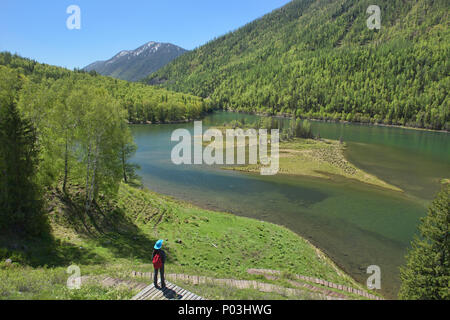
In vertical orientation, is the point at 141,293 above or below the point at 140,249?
above

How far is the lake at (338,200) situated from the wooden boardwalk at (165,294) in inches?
788

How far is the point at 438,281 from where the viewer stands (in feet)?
54.7

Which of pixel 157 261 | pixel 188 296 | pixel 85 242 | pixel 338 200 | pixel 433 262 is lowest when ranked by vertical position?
pixel 338 200

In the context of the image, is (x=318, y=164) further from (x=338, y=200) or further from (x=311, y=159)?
(x=338, y=200)

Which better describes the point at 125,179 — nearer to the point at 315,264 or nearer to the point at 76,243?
the point at 76,243

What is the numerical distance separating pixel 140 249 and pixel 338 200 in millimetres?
35426

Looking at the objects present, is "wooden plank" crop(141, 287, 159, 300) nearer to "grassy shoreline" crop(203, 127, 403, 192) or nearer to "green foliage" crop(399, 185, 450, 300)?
"green foliage" crop(399, 185, 450, 300)

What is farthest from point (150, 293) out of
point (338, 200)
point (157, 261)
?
point (338, 200)

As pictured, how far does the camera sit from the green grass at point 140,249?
13.3 meters

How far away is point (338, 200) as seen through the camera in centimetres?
4506

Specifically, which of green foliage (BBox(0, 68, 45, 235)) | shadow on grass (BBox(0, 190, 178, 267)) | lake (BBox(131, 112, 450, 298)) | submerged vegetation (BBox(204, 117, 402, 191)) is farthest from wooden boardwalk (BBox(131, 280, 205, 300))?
submerged vegetation (BBox(204, 117, 402, 191))

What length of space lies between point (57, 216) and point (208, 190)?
2742cm

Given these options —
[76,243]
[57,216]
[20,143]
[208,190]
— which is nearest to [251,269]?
[76,243]

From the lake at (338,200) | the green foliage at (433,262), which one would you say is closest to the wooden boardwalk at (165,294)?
the green foliage at (433,262)
